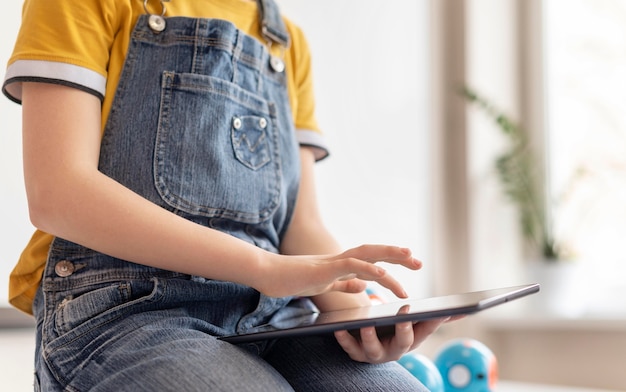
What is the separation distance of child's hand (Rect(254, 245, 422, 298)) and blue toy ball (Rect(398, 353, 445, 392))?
0.65 metres

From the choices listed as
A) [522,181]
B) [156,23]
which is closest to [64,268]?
[156,23]

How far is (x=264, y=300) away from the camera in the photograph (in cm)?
84

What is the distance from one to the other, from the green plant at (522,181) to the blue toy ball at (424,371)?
1.06 metres

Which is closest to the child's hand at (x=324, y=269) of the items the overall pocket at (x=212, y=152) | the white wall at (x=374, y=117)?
the overall pocket at (x=212, y=152)

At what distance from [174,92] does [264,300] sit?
270 millimetres

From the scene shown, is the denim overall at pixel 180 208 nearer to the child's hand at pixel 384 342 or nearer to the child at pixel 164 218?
the child at pixel 164 218

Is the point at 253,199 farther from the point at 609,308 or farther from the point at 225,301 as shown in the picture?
the point at 609,308

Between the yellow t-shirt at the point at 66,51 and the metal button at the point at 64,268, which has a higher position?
the yellow t-shirt at the point at 66,51

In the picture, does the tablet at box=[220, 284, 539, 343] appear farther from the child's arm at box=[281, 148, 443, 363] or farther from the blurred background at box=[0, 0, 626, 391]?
the blurred background at box=[0, 0, 626, 391]

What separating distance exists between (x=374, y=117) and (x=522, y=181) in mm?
614

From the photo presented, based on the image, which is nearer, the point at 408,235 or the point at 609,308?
the point at 408,235

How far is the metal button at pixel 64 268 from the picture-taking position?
0.77m

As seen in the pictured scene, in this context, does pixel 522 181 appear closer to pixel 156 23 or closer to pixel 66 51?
pixel 156 23

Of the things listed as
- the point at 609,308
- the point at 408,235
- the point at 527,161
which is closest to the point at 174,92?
the point at 408,235
